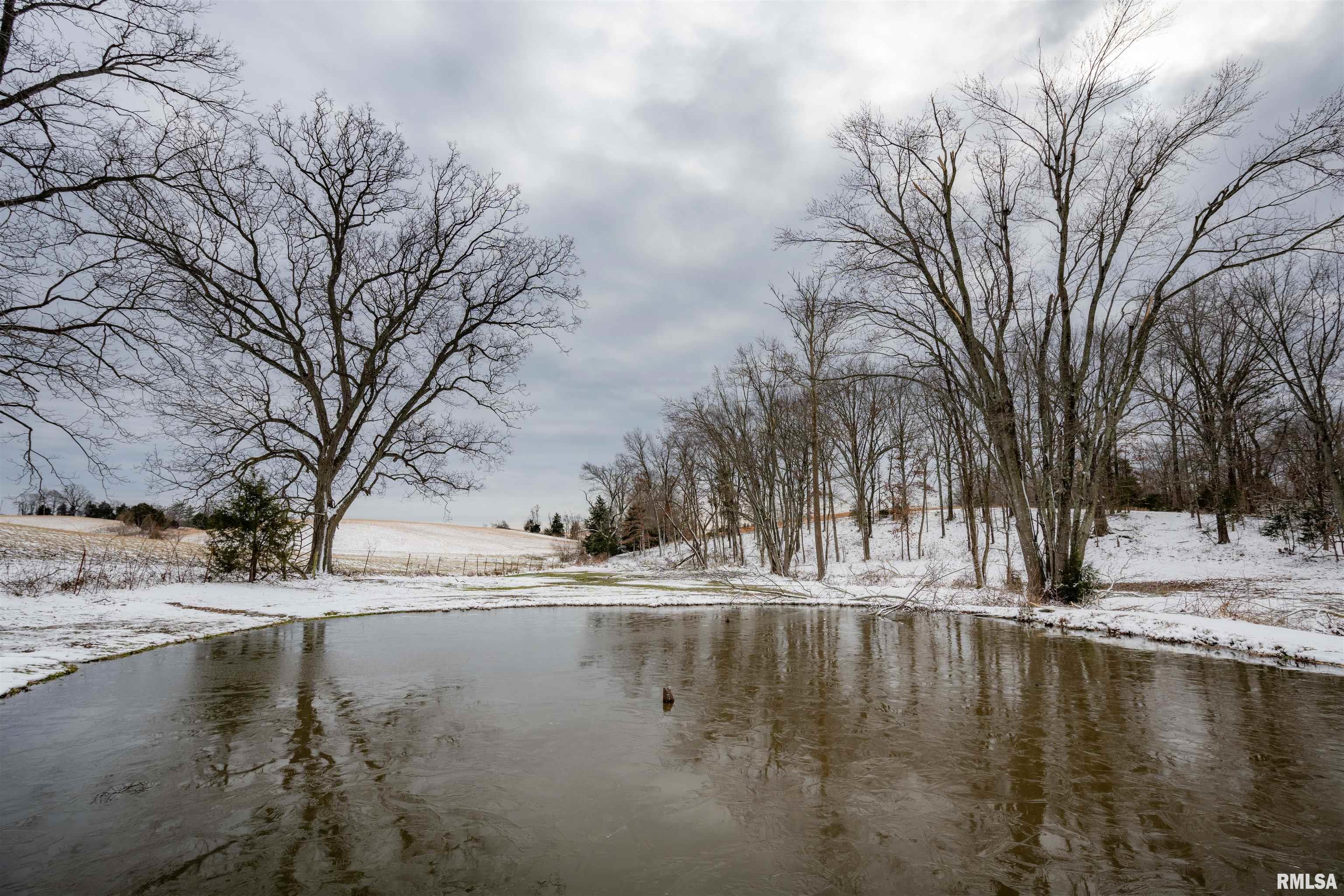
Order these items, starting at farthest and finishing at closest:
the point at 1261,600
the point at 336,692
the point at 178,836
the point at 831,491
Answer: the point at 831,491
the point at 1261,600
the point at 336,692
the point at 178,836

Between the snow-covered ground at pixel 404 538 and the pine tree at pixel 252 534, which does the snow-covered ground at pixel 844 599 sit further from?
the snow-covered ground at pixel 404 538

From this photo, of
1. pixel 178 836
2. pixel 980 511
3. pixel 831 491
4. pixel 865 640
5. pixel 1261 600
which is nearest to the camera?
pixel 178 836

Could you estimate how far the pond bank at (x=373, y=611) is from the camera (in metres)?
8.52

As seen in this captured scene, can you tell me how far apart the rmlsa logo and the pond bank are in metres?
7.37

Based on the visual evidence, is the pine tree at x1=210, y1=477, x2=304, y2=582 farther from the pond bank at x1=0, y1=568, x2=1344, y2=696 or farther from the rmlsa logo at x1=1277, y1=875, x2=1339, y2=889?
the rmlsa logo at x1=1277, y1=875, x2=1339, y2=889

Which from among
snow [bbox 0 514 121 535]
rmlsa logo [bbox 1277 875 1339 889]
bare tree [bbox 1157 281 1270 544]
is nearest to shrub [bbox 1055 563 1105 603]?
rmlsa logo [bbox 1277 875 1339 889]

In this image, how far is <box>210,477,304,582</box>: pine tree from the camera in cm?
1819

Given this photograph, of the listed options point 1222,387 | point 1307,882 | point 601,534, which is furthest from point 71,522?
point 1222,387

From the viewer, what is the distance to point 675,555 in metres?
49.1

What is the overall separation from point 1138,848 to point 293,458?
24861mm

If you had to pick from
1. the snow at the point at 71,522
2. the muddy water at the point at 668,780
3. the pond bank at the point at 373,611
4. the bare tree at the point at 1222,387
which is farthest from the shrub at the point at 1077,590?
the snow at the point at 71,522

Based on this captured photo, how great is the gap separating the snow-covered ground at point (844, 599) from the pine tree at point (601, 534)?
71.9ft

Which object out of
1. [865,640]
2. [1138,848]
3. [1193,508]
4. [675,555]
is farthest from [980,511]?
[1138,848]

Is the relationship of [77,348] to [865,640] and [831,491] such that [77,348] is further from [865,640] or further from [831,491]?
[831,491]
